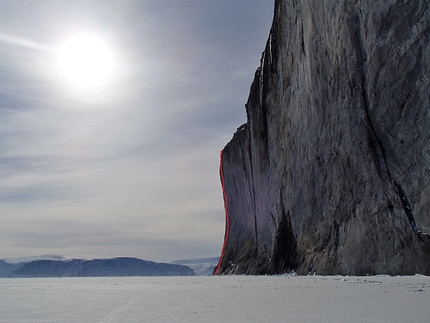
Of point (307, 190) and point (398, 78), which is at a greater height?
point (398, 78)

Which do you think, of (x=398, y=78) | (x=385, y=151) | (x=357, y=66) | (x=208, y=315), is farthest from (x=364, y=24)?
(x=208, y=315)

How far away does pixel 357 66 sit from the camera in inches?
698

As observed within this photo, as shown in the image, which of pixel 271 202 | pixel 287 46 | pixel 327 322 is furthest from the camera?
pixel 271 202

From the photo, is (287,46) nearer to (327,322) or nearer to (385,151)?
(385,151)

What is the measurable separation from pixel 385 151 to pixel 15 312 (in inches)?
586

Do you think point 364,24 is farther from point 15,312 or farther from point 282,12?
point 15,312

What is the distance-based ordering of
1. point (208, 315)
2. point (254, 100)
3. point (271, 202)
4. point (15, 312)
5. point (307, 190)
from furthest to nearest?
point (254, 100) < point (271, 202) < point (307, 190) < point (15, 312) < point (208, 315)

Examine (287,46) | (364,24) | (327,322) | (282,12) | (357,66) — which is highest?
(282,12)

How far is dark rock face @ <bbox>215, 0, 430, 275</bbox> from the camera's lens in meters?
14.6

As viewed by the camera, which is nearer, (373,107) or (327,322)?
(327,322)

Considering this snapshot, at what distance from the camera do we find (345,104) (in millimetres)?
18938

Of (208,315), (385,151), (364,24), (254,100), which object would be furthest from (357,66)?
(254,100)

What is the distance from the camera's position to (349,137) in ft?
61.5

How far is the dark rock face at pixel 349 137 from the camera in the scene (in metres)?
14.6
